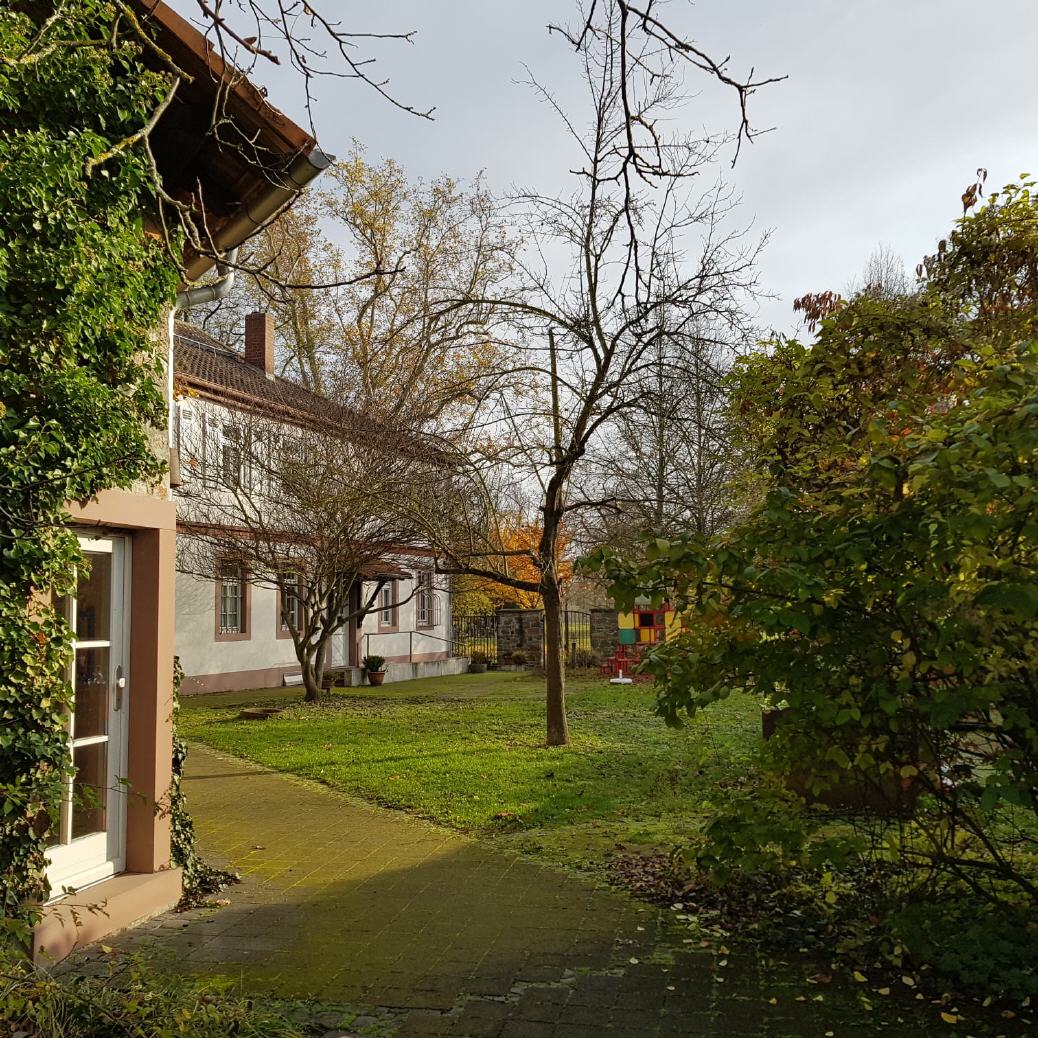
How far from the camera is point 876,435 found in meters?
3.60

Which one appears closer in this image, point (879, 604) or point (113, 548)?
point (879, 604)

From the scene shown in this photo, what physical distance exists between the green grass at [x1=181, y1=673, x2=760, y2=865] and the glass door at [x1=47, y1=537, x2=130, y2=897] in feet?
9.87

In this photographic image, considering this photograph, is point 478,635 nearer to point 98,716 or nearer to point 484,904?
point 484,904

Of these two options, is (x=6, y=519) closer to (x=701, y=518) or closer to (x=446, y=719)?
(x=446, y=719)

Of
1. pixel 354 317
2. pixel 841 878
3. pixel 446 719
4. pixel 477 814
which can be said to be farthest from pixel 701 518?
pixel 841 878

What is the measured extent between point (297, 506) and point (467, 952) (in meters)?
11.6

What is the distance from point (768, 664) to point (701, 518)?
55.4 ft

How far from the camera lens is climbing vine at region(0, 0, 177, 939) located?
167 inches

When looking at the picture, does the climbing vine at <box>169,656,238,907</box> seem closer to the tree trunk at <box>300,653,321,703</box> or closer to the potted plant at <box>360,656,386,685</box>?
the tree trunk at <box>300,653,321,703</box>

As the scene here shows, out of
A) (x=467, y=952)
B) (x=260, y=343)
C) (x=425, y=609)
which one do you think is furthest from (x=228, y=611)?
(x=467, y=952)

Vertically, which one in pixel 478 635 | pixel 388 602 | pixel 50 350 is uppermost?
pixel 50 350

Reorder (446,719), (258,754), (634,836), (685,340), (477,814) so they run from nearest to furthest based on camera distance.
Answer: (634,836) < (477,814) < (685,340) < (258,754) < (446,719)

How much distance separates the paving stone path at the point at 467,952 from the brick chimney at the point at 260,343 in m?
18.7

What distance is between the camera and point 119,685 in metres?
5.36
